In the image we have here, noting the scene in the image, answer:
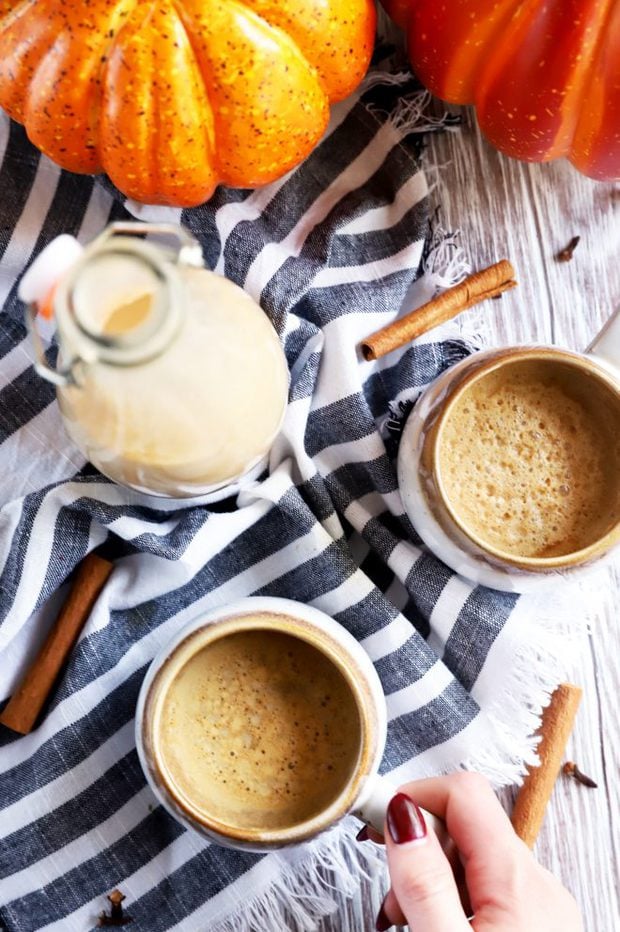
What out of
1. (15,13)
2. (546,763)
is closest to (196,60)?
(15,13)

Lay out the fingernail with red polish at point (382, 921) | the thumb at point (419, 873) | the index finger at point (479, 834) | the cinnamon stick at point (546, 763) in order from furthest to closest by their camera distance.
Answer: the cinnamon stick at point (546, 763) → the fingernail with red polish at point (382, 921) → the index finger at point (479, 834) → the thumb at point (419, 873)

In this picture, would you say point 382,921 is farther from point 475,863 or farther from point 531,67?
point 531,67

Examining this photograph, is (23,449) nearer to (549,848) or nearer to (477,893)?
(477,893)

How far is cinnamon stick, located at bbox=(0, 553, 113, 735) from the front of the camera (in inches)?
46.9

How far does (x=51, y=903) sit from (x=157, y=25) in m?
0.98

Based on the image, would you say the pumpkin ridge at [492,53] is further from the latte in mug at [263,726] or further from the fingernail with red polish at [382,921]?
the fingernail with red polish at [382,921]

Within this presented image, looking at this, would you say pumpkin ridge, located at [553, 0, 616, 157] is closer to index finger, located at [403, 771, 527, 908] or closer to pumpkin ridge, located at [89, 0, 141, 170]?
pumpkin ridge, located at [89, 0, 141, 170]

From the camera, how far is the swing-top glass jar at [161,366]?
81 cm

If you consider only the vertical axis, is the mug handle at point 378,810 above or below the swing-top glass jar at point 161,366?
below

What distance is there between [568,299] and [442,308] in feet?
0.66

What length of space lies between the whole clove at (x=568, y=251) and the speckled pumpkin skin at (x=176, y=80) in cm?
38

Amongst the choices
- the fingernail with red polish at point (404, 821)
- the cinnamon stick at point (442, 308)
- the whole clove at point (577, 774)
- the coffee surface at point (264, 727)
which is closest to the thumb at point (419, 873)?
the fingernail with red polish at point (404, 821)

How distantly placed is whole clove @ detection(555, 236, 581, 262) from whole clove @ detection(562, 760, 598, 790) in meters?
0.65

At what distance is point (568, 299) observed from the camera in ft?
4.36
